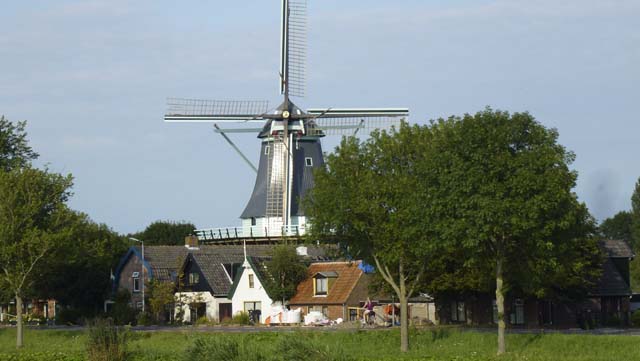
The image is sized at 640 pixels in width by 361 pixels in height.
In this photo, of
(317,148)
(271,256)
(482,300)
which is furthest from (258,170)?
(482,300)

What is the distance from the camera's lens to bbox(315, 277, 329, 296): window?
8019 centimetres

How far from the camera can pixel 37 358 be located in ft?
159

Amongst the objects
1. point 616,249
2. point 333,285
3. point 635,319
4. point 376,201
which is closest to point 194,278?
point 333,285

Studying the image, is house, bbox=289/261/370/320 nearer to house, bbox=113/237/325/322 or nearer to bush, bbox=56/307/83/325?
house, bbox=113/237/325/322

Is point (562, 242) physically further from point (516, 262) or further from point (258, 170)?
point (258, 170)

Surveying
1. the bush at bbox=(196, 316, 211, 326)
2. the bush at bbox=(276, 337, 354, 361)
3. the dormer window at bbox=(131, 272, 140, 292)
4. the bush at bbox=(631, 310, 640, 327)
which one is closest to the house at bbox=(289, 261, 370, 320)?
the bush at bbox=(196, 316, 211, 326)

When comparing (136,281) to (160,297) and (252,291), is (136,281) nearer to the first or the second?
(160,297)

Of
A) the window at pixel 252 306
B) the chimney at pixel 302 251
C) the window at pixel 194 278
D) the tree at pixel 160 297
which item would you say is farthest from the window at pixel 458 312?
the window at pixel 194 278

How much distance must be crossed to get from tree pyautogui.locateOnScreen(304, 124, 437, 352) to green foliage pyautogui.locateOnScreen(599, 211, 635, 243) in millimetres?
108600

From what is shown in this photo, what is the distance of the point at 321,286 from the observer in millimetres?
80562

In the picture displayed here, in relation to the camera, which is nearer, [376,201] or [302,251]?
[376,201]

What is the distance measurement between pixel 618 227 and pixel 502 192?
119 metres

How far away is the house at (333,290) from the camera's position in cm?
7719

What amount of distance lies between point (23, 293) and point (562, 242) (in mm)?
30033
